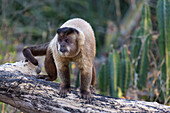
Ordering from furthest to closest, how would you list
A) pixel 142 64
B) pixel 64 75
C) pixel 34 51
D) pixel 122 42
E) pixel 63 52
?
pixel 122 42
pixel 142 64
pixel 34 51
pixel 64 75
pixel 63 52

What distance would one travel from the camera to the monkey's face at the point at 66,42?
410cm

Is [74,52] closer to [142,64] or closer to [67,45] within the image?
[67,45]

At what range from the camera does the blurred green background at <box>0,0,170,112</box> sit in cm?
736

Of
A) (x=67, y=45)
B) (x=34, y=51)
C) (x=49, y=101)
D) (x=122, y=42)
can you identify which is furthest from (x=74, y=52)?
(x=122, y=42)

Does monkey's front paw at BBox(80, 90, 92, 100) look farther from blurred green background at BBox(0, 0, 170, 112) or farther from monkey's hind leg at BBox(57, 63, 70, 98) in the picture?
blurred green background at BBox(0, 0, 170, 112)

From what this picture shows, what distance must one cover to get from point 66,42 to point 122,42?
24.6 feet

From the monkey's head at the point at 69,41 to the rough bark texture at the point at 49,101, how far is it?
76 cm

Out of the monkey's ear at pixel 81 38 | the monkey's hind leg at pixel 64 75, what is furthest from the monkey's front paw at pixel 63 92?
the monkey's ear at pixel 81 38

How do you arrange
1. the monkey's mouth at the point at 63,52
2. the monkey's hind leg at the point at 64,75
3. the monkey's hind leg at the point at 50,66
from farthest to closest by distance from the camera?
the monkey's hind leg at the point at 50,66
the monkey's hind leg at the point at 64,75
the monkey's mouth at the point at 63,52

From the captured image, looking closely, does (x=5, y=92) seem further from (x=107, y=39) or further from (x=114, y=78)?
(x=107, y=39)

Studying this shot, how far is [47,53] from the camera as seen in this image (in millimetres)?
5148

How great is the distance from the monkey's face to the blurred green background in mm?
1898

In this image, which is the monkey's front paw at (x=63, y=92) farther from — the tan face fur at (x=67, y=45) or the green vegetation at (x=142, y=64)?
the green vegetation at (x=142, y=64)

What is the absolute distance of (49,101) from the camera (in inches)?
163
